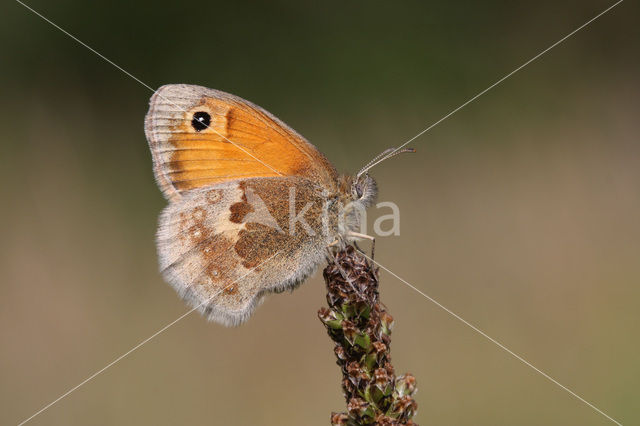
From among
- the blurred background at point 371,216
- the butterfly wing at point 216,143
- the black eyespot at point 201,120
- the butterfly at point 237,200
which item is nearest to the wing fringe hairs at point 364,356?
the butterfly at point 237,200

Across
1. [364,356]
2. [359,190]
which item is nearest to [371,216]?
[359,190]

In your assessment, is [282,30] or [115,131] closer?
[115,131]

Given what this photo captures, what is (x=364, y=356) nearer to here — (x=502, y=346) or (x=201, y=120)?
(x=201, y=120)

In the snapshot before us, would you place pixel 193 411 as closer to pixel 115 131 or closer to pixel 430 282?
pixel 430 282

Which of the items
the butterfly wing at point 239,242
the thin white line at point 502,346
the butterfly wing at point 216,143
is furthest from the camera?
the thin white line at point 502,346

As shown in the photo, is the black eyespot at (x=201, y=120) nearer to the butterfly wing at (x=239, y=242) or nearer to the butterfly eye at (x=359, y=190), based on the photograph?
the butterfly wing at (x=239, y=242)

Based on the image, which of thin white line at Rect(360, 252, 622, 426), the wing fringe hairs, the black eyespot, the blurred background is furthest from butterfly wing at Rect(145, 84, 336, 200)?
the blurred background

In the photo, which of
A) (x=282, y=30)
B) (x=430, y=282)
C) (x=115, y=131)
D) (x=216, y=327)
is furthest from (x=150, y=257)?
(x=282, y=30)
